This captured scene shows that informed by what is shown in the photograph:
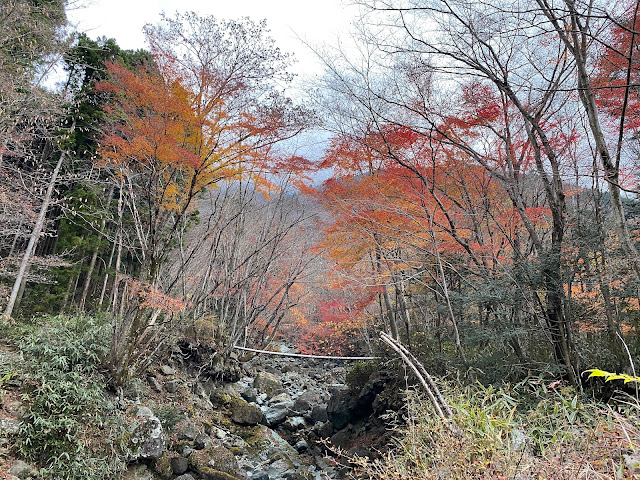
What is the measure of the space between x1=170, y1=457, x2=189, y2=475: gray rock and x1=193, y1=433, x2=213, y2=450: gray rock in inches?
25.4

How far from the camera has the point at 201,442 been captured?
636 centimetres

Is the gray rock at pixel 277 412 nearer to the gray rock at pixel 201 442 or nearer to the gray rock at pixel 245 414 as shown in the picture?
the gray rock at pixel 245 414

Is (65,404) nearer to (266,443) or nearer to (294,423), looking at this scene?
(266,443)

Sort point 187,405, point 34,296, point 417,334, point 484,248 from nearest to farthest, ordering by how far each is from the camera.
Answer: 1. point 484,248
2. point 187,405
3. point 417,334
4. point 34,296

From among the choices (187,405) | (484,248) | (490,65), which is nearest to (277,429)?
(187,405)

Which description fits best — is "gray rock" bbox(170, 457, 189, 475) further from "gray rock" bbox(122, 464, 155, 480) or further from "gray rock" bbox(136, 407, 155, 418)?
"gray rock" bbox(136, 407, 155, 418)

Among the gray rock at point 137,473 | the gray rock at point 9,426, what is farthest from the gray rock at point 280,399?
the gray rock at point 9,426

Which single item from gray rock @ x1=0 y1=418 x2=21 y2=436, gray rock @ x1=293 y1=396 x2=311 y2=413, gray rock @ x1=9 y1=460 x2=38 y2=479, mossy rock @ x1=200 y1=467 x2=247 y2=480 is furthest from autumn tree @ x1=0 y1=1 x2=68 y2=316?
gray rock @ x1=293 y1=396 x2=311 y2=413

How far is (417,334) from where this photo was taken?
8.77m

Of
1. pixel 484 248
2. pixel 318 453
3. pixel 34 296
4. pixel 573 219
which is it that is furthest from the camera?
pixel 34 296

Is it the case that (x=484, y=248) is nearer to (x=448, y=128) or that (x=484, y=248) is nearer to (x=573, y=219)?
(x=573, y=219)

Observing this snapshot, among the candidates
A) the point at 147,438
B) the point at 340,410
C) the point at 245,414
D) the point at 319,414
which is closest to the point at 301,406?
the point at 319,414

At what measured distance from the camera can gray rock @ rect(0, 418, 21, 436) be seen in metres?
4.09

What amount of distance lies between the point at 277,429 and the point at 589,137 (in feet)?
31.6
